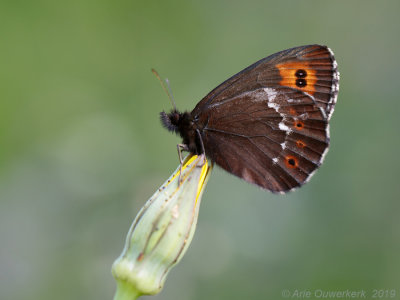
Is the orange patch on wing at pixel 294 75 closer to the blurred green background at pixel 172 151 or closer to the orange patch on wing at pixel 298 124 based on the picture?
the orange patch on wing at pixel 298 124

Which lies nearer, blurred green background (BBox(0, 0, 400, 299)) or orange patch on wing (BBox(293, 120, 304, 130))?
orange patch on wing (BBox(293, 120, 304, 130))

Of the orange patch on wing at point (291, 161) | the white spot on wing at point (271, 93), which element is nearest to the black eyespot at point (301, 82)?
the white spot on wing at point (271, 93)

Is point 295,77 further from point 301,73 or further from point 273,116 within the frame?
point 273,116

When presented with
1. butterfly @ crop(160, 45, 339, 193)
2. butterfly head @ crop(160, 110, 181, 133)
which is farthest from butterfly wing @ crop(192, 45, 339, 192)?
butterfly head @ crop(160, 110, 181, 133)

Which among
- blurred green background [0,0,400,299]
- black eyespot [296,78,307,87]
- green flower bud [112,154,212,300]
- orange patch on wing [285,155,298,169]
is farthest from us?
blurred green background [0,0,400,299]

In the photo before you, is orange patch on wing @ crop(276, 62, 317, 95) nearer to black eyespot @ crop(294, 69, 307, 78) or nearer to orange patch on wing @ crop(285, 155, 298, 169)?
black eyespot @ crop(294, 69, 307, 78)

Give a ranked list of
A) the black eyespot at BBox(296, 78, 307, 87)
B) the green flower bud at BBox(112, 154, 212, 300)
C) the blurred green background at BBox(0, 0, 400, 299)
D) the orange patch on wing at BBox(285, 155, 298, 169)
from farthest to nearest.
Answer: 1. the blurred green background at BBox(0, 0, 400, 299)
2. the black eyespot at BBox(296, 78, 307, 87)
3. the orange patch on wing at BBox(285, 155, 298, 169)
4. the green flower bud at BBox(112, 154, 212, 300)
